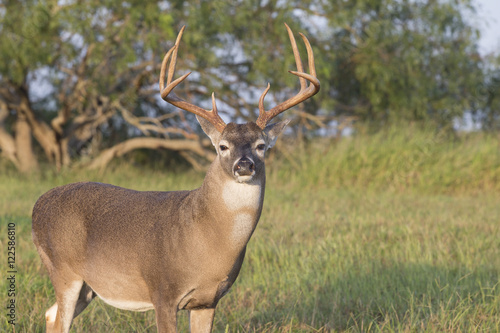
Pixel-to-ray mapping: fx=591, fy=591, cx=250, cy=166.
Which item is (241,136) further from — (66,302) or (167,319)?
(66,302)

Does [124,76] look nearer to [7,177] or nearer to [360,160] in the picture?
[7,177]

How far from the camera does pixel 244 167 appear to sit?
3090 mm

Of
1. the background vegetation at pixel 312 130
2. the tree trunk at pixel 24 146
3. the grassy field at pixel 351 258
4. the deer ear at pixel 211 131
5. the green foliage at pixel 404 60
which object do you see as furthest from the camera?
the tree trunk at pixel 24 146

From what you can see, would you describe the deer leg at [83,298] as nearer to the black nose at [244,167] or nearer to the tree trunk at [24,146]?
the black nose at [244,167]

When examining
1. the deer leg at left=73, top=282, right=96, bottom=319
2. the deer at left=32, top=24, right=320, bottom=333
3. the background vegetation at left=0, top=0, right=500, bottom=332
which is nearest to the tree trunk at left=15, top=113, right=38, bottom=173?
the background vegetation at left=0, top=0, right=500, bottom=332

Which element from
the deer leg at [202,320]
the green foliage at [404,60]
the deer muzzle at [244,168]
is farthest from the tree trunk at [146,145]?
the deer muzzle at [244,168]

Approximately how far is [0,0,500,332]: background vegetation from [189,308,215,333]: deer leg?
1.35m

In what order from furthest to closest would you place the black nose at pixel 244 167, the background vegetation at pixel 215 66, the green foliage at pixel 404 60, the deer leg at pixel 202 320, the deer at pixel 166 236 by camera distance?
1. the green foliage at pixel 404 60
2. the background vegetation at pixel 215 66
3. the deer leg at pixel 202 320
4. the deer at pixel 166 236
5. the black nose at pixel 244 167

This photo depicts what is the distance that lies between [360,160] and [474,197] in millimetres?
2289

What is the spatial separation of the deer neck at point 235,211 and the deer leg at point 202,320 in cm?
49

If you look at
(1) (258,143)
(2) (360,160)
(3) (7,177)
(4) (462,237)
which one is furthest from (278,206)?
(3) (7,177)

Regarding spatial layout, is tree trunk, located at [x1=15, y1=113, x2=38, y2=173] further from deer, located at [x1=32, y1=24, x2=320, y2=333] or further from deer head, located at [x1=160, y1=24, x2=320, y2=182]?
deer head, located at [x1=160, y1=24, x2=320, y2=182]

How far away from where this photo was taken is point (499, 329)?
4.20m

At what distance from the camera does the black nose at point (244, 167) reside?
10.1 feet
